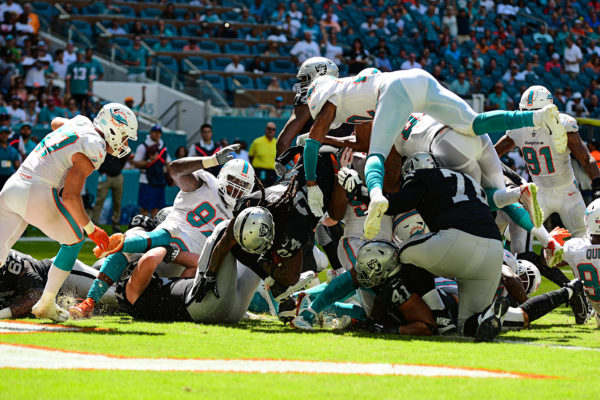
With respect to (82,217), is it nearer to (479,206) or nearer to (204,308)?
(204,308)

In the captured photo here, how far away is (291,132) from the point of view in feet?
27.3

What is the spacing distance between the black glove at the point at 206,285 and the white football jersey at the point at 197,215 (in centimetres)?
79

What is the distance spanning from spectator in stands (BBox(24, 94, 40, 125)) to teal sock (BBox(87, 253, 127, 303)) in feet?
35.2

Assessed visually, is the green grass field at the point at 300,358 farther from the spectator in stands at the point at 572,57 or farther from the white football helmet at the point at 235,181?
the spectator in stands at the point at 572,57

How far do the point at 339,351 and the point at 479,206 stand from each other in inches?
61.7

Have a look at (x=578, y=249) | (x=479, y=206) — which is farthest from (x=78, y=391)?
(x=578, y=249)

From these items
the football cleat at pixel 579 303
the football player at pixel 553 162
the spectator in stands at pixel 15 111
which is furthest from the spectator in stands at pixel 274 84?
the football cleat at pixel 579 303

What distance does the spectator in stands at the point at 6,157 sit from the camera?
14328 millimetres

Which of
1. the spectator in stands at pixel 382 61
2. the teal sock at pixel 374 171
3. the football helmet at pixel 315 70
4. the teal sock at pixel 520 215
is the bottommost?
the teal sock at pixel 520 215

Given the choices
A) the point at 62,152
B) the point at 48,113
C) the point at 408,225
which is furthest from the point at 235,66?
the point at 62,152

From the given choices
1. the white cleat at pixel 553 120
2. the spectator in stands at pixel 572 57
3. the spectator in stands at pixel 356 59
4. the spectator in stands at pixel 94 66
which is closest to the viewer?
the white cleat at pixel 553 120

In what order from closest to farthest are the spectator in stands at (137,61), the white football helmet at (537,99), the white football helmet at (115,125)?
the white football helmet at (115,125)
the white football helmet at (537,99)
the spectator in stands at (137,61)

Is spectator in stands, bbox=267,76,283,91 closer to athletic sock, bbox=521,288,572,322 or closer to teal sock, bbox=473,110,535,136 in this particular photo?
teal sock, bbox=473,110,535,136

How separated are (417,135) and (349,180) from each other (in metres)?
1.09
